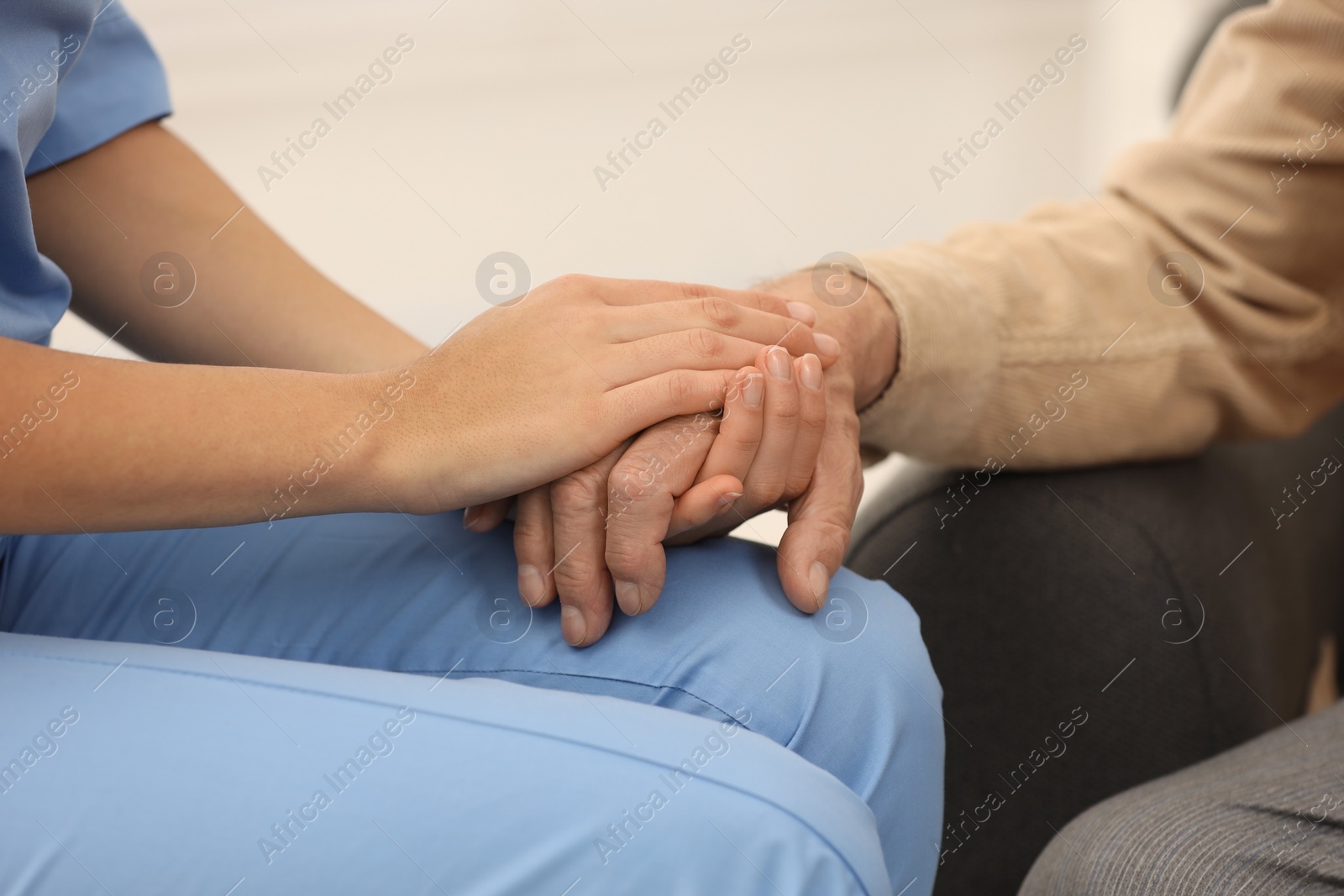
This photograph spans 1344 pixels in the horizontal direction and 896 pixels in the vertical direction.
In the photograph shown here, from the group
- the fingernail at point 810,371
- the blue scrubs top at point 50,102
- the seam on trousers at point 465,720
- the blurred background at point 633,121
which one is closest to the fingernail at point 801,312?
the fingernail at point 810,371

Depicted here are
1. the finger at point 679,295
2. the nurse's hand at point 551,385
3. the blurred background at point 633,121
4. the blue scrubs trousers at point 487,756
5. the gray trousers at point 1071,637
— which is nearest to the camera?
the blue scrubs trousers at point 487,756

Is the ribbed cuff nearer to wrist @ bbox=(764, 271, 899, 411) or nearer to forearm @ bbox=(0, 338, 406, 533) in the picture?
wrist @ bbox=(764, 271, 899, 411)

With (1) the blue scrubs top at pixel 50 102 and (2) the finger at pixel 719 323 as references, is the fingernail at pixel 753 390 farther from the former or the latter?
(1) the blue scrubs top at pixel 50 102

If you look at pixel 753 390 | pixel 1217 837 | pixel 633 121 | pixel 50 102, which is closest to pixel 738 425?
pixel 753 390

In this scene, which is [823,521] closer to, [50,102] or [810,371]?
[810,371]

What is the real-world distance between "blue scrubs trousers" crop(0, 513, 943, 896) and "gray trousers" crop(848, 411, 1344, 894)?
0.22 metres

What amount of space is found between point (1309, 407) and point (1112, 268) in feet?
0.77

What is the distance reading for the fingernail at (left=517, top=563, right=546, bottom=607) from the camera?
0.58m

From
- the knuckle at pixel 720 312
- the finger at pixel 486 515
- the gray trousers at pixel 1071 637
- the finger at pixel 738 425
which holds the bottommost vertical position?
the gray trousers at pixel 1071 637

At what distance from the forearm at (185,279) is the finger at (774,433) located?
0.93ft

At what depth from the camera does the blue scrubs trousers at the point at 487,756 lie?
0.43m

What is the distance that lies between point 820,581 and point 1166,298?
47 cm

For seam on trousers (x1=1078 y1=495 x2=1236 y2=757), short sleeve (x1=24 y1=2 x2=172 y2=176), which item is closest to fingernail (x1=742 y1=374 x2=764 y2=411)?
seam on trousers (x1=1078 y1=495 x2=1236 y2=757)

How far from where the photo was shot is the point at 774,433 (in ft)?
1.98
